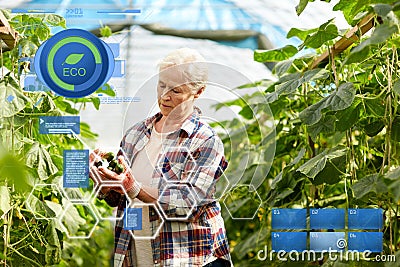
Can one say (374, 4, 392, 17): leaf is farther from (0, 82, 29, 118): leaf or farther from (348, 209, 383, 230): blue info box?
(0, 82, 29, 118): leaf

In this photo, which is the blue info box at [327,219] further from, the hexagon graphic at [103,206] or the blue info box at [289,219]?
the hexagon graphic at [103,206]

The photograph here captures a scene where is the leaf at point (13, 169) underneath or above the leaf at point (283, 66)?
underneath

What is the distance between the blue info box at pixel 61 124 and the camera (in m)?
1.63

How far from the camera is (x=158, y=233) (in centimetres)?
161

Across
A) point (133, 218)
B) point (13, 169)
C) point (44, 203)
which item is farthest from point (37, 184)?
point (13, 169)

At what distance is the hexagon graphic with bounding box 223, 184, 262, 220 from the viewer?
5.61ft

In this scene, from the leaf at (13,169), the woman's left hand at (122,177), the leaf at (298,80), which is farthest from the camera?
the leaf at (298,80)

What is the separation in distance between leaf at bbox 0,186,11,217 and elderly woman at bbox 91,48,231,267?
11.9 inches

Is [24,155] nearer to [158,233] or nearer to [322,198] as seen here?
[158,233]

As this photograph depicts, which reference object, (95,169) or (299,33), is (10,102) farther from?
(299,33)

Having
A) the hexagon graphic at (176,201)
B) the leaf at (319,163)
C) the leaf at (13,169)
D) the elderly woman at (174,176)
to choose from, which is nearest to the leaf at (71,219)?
the elderly woman at (174,176)

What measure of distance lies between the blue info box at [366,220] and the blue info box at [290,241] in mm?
145

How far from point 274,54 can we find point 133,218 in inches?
27.2

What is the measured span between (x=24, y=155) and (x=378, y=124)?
1.08 meters
